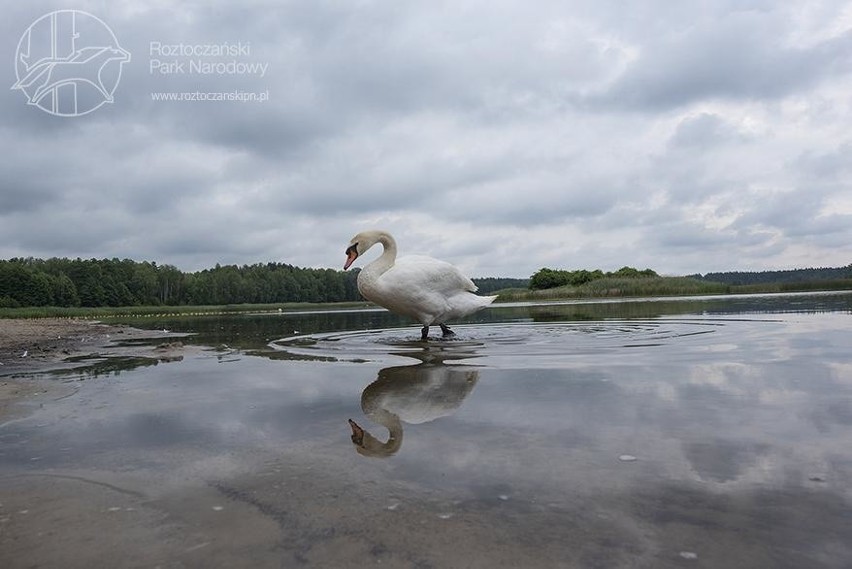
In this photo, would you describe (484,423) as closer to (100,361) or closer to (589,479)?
(589,479)

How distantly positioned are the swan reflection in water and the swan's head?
5.06m

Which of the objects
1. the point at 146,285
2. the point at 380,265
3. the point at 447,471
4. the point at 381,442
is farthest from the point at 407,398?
the point at 146,285

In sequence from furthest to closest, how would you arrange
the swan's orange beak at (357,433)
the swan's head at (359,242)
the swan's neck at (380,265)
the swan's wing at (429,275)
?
the swan's head at (359,242) < the swan's neck at (380,265) < the swan's wing at (429,275) < the swan's orange beak at (357,433)

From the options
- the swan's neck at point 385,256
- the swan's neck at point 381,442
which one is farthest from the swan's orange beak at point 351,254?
the swan's neck at point 381,442

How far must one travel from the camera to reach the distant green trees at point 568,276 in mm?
70125

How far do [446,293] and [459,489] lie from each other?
30.2ft

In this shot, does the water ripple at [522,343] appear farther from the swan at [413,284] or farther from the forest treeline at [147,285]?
the forest treeline at [147,285]

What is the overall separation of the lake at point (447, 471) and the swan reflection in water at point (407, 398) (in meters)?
0.04

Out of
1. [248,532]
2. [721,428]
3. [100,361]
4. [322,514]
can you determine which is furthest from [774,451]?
[100,361]

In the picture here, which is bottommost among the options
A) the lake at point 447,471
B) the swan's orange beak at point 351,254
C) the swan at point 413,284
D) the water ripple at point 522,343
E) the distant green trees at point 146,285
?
the lake at point 447,471

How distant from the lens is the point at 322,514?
9.49 ft

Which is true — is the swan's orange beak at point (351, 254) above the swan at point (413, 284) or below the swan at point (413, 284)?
above

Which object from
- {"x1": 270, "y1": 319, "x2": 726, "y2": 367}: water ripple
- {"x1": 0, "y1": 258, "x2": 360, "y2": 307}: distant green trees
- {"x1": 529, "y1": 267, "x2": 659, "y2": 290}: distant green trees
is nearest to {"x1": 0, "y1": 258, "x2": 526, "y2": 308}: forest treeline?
{"x1": 0, "y1": 258, "x2": 360, "y2": 307}: distant green trees

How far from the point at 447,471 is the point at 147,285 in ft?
407
